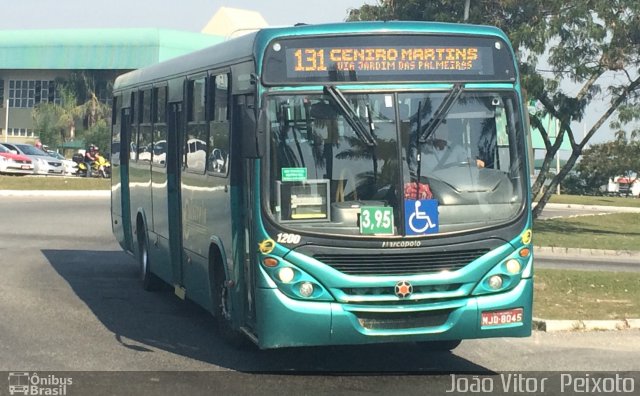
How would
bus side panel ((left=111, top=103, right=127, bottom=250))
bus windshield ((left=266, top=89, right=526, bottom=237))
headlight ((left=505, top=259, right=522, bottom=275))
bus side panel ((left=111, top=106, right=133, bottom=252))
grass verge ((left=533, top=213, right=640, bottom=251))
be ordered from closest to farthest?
bus windshield ((left=266, top=89, right=526, bottom=237))
headlight ((left=505, top=259, right=522, bottom=275))
bus side panel ((left=111, top=106, right=133, bottom=252))
bus side panel ((left=111, top=103, right=127, bottom=250))
grass verge ((left=533, top=213, right=640, bottom=251))

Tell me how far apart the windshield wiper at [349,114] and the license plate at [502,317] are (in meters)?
1.70

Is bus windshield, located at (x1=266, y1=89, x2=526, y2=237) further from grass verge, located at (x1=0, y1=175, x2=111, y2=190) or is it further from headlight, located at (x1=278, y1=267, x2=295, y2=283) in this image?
grass verge, located at (x1=0, y1=175, x2=111, y2=190)

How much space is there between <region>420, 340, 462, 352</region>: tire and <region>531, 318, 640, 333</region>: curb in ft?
5.36

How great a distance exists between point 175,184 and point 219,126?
2.12 m

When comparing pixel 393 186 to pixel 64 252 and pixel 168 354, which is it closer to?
pixel 168 354

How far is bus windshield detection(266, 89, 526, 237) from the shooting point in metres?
8.89

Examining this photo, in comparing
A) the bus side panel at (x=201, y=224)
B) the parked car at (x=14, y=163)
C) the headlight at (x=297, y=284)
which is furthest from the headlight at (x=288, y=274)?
the parked car at (x=14, y=163)

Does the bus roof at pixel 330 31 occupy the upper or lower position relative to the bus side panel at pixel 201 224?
upper

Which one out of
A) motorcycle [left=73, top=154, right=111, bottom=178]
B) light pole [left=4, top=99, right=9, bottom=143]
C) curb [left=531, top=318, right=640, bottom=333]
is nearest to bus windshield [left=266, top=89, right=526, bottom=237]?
curb [left=531, top=318, right=640, bottom=333]

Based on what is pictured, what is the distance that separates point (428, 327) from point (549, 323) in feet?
11.2

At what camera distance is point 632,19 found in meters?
25.2

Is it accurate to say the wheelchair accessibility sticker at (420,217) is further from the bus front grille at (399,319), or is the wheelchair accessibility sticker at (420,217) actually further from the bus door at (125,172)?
the bus door at (125,172)

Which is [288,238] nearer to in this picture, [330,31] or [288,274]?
[288,274]

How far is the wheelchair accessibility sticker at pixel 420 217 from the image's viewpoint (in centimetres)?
884
